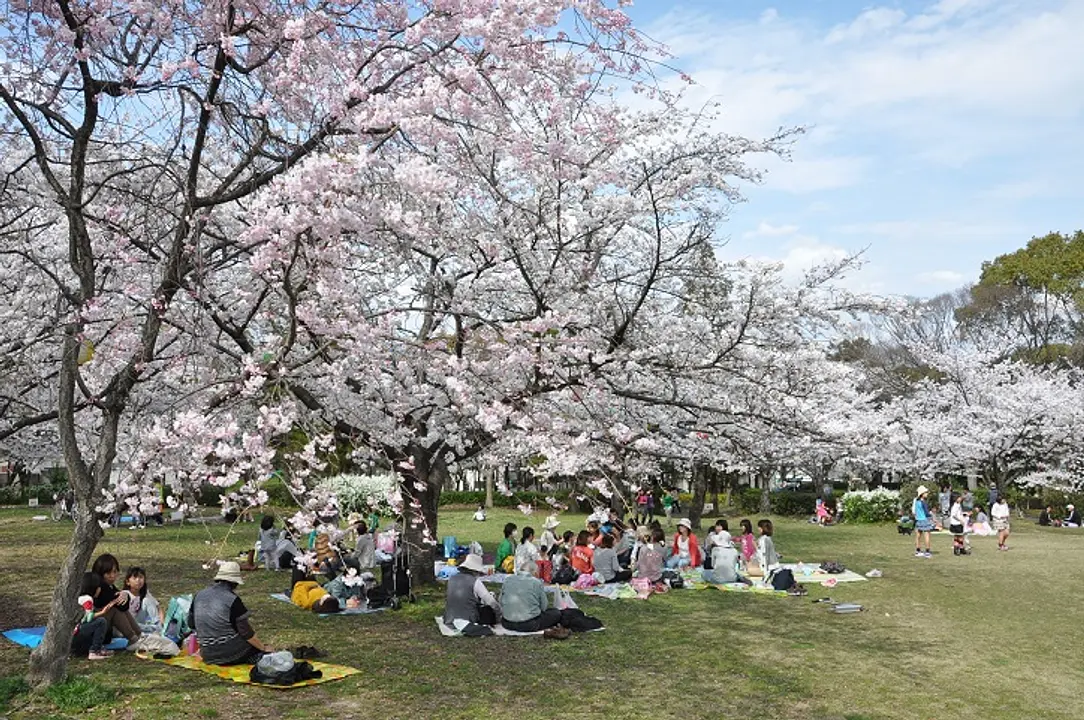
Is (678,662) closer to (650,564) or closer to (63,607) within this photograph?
(650,564)

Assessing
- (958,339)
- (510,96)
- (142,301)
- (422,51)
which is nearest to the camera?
(422,51)

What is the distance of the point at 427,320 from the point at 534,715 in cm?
563

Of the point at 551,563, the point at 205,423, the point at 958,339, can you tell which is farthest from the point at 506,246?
the point at 958,339

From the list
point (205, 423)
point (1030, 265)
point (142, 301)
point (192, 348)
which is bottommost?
point (205, 423)

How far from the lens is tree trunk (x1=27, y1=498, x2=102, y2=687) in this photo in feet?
21.7

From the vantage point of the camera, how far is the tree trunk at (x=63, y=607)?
6609 millimetres

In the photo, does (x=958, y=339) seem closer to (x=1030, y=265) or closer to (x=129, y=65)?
(x=1030, y=265)

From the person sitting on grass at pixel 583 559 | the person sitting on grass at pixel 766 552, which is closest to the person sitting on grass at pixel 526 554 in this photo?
the person sitting on grass at pixel 583 559

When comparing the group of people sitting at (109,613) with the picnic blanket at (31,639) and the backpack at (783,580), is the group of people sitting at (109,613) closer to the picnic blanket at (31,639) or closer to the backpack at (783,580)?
the picnic blanket at (31,639)

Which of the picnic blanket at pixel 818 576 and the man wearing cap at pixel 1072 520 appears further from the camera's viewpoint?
the man wearing cap at pixel 1072 520

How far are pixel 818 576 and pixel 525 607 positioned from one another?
669cm

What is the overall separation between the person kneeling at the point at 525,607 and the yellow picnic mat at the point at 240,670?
7.16 ft

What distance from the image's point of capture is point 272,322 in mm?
9461

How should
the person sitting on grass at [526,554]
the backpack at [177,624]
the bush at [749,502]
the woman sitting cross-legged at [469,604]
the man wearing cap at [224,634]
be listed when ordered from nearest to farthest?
the man wearing cap at [224,634], the backpack at [177,624], the woman sitting cross-legged at [469,604], the person sitting on grass at [526,554], the bush at [749,502]
